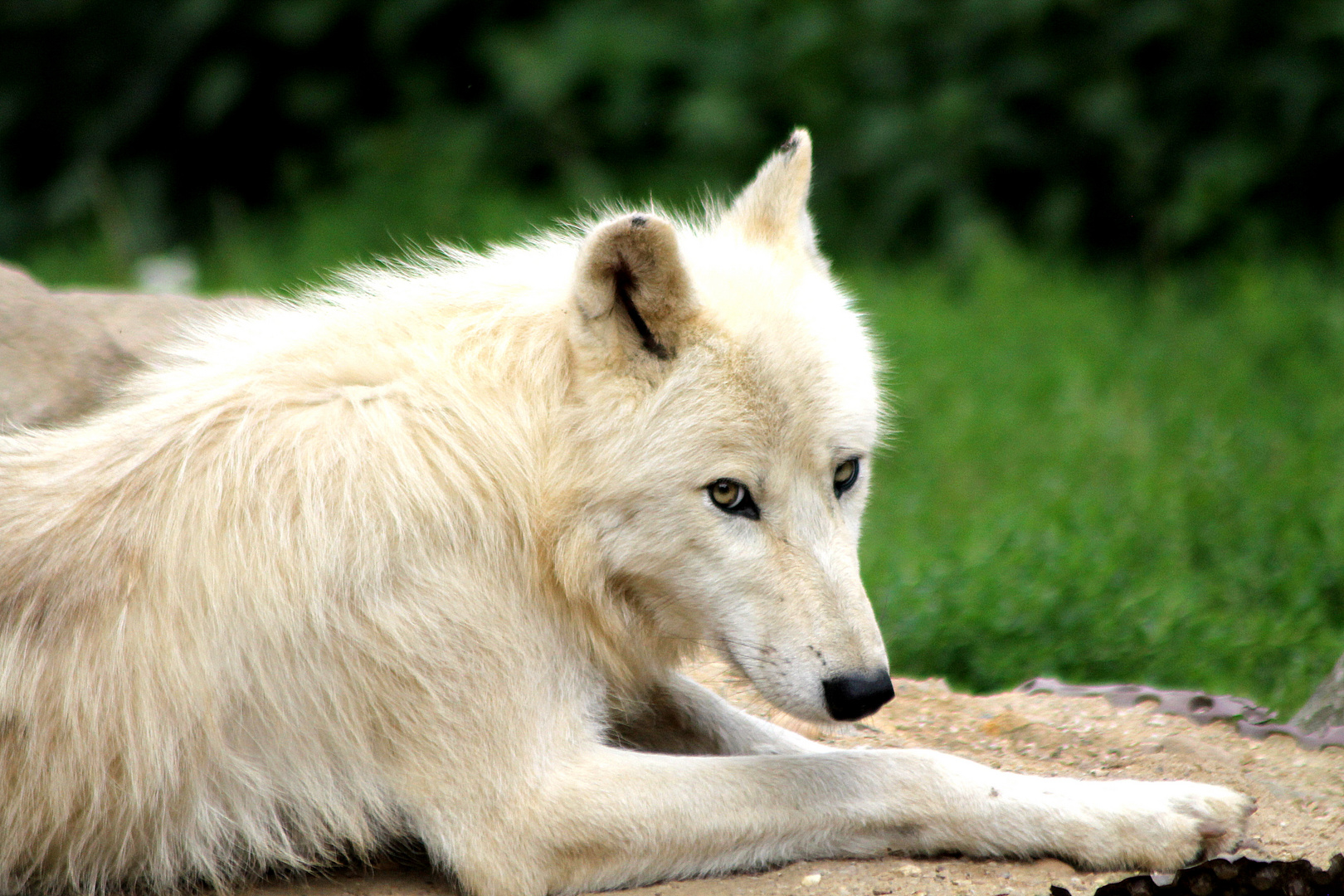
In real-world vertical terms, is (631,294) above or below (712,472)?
above

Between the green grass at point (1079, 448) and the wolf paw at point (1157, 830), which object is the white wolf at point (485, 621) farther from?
the green grass at point (1079, 448)

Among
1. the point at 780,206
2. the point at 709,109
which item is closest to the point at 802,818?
the point at 780,206

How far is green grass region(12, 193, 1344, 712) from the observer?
16.4ft

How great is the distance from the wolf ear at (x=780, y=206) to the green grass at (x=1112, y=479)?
68.9 inches

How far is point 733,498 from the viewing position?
3.27 metres

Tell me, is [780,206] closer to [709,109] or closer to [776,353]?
[776,353]

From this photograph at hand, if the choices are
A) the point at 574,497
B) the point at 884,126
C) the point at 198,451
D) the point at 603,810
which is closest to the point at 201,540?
the point at 198,451

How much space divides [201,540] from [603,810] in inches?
Answer: 43.9

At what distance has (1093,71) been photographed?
9.76 meters

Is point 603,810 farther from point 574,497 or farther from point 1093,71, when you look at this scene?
point 1093,71

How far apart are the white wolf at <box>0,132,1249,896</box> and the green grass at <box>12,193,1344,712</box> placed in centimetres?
178

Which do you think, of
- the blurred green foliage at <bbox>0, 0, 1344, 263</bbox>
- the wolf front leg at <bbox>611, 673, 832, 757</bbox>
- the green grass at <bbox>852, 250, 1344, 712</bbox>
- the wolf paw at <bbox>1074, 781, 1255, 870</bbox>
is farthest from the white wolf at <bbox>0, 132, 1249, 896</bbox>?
the blurred green foliage at <bbox>0, 0, 1344, 263</bbox>

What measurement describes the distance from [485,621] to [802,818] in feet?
2.83

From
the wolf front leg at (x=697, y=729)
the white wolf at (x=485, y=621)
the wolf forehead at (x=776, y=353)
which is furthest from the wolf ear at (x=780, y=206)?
the wolf front leg at (x=697, y=729)
